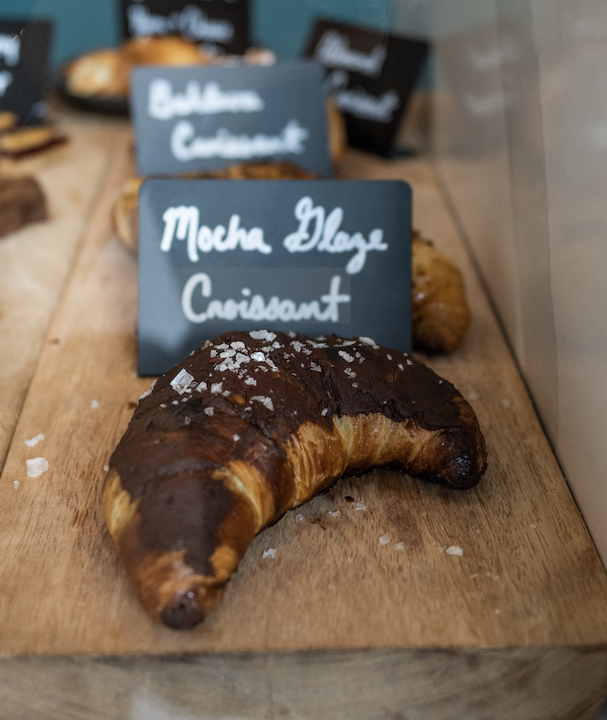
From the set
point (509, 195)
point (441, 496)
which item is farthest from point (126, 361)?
point (509, 195)

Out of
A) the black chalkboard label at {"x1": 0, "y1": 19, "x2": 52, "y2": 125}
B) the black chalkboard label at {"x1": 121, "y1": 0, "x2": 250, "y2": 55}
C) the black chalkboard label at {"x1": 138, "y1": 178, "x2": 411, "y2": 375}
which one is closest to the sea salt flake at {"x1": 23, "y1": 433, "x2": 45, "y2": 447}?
the black chalkboard label at {"x1": 138, "y1": 178, "x2": 411, "y2": 375}

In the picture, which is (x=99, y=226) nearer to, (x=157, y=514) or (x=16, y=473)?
(x=16, y=473)

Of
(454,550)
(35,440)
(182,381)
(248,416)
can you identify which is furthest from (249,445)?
(35,440)

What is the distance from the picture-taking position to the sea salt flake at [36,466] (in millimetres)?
1047

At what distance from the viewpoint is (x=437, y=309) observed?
133cm

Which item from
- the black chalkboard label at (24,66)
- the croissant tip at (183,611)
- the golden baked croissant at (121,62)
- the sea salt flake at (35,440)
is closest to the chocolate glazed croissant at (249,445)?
the croissant tip at (183,611)

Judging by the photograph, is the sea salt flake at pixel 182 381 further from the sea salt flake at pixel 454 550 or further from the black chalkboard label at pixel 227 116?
the black chalkboard label at pixel 227 116

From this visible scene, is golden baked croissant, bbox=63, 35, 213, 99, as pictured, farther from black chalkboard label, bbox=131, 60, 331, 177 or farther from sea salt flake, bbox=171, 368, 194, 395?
sea salt flake, bbox=171, 368, 194, 395

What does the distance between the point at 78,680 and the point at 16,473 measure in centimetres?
37

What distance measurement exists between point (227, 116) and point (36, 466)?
1.15 metres

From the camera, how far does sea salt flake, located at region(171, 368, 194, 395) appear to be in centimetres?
96

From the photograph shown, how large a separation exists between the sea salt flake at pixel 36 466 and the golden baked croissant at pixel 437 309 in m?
0.72

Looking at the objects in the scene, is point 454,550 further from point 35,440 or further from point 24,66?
point 24,66

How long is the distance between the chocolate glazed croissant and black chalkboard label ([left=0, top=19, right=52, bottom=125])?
1309 mm
